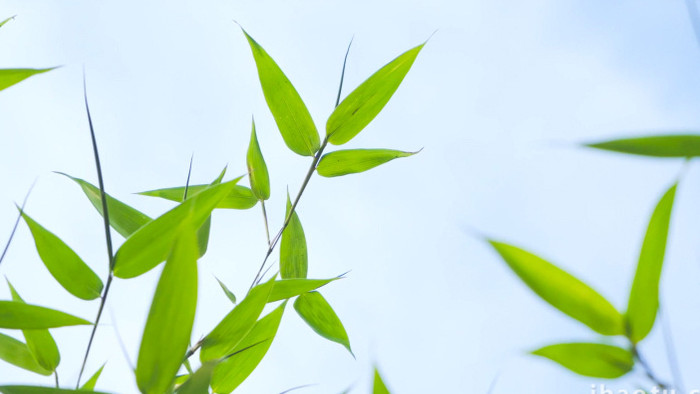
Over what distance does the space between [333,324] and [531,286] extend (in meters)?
0.43

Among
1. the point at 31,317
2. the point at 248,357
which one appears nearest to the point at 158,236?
the point at 31,317

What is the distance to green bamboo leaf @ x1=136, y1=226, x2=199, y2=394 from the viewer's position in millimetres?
308

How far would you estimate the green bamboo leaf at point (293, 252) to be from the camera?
74 cm

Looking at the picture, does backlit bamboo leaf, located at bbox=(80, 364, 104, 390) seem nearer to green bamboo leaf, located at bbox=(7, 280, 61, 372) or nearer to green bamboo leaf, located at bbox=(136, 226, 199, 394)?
green bamboo leaf, located at bbox=(7, 280, 61, 372)

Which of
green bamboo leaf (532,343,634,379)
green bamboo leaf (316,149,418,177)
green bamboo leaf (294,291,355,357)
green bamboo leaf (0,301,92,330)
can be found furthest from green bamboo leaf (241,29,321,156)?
green bamboo leaf (532,343,634,379)

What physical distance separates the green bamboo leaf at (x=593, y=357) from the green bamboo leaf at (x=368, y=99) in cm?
37

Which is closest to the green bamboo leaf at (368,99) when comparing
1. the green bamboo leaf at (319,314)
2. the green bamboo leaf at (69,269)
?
the green bamboo leaf at (319,314)

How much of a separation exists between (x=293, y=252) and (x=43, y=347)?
301 millimetres

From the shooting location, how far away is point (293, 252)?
75 cm

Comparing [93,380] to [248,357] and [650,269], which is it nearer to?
[248,357]

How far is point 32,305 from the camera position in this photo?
0.43 m

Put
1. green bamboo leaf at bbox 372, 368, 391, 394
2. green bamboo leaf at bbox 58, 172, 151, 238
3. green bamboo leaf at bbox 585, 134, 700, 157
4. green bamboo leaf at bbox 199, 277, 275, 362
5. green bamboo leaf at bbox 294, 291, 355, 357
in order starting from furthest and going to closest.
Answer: green bamboo leaf at bbox 294, 291, 355, 357 < green bamboo leaf at bbox 58, 172, 151, 238 < green bamboo leaf at bbox 199, 277, 275, 362 < green bamboo leaf at bbox 372, 368, 391, 394 < green bamboo leaf at bbox 585, 134, 700, 157

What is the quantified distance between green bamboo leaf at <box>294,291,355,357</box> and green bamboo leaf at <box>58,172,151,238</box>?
0.72ft

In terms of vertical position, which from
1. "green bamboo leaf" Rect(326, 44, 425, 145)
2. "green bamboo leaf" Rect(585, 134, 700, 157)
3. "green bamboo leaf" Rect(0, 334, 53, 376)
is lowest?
"green bamboo leaf" Rect(0, 334, 53, 376)
